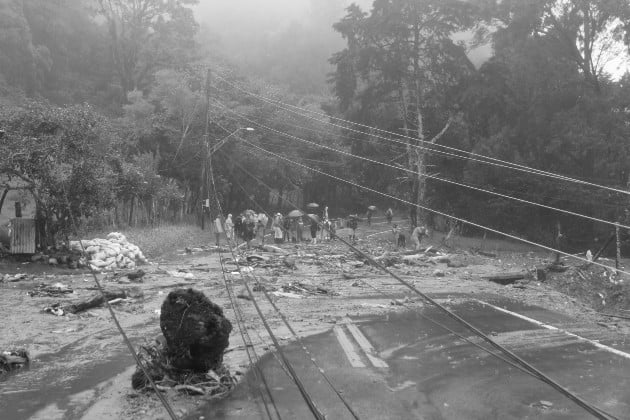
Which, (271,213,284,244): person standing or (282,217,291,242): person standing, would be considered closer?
(271,213,284,244): person standing

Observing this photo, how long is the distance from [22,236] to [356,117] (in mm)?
22220

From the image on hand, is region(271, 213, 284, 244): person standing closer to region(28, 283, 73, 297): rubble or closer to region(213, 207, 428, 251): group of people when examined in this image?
region(213, 207, 428, 251): group of people

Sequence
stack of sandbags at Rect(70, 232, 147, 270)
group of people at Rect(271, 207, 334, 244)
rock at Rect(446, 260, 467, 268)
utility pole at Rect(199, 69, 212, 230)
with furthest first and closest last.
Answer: group of people at Rect(271, 207, 334, 244) → utility pole at Rect(199, 69, 212, 230) → rock at Rect(446, 260, 467, 268) → stack of sandbags at Rect(70, 232, 147, 270)

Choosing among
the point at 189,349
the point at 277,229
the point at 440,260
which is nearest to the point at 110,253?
the point at 277,229

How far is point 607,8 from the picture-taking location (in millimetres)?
26359

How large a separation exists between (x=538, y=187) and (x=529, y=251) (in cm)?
364

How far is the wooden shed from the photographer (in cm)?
1833

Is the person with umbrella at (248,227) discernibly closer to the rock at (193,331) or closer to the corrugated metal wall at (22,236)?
the corrugated metal wall at (22,236)

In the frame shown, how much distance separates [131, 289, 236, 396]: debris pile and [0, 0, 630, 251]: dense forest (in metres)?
10.3

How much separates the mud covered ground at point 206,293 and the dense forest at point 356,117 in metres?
2.66

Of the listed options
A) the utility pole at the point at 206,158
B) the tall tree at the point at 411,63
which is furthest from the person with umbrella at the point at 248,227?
the tall tree at the point at 411,63

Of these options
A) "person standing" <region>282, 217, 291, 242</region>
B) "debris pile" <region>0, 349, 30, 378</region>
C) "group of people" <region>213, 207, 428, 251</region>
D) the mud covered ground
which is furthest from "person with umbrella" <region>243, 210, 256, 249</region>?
"debris pile" <region>0, 349, 30, 378</region>

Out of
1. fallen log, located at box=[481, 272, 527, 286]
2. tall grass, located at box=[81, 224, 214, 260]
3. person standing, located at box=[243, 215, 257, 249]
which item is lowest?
tall grass, located at box=[81, 224, 214, 260]

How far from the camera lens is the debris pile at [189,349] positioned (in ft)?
23.5
